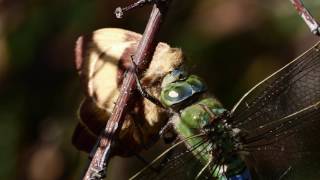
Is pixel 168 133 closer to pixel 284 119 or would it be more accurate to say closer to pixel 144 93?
pixel 144 93

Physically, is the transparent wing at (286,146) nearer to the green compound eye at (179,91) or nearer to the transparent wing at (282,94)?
the transparent wing at (282,94)

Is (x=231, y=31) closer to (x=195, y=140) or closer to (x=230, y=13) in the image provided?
(x=230, y=13)

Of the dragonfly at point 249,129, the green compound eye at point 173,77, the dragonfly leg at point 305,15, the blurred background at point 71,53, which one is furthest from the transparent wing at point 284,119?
the blurred background at point 71,53

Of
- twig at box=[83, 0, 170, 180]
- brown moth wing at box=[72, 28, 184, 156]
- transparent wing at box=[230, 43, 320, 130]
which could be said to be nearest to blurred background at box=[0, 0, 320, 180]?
transparent wing at box=[230, 43, 320, 130]

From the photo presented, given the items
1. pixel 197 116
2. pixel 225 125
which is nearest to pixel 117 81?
pixel 197 116

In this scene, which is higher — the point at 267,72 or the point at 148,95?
the point at 148,95

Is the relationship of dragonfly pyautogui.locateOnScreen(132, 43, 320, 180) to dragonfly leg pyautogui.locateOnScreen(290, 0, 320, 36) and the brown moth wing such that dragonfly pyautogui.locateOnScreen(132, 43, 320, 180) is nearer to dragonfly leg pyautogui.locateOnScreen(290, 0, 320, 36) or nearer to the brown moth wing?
the brown moth wing

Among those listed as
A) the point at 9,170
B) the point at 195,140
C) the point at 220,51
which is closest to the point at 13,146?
the point at 9,170
